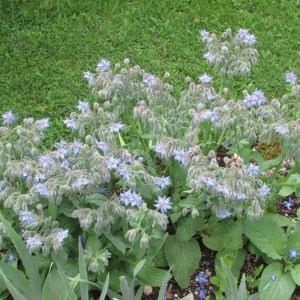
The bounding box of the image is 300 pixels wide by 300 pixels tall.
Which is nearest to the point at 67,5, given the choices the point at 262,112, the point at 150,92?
the point at 150,92

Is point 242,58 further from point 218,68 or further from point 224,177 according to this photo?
point 224,177

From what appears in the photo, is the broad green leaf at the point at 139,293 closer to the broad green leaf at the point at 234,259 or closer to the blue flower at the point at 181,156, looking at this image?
the broad green leaf at the point at 234,259

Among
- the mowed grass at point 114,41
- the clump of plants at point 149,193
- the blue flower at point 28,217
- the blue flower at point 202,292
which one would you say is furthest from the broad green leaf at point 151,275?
the mowed grass at point 114,41

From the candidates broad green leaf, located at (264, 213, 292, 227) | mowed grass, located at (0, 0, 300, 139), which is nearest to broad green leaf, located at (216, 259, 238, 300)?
broad green leaf, located at (264, 213, 292, 227)

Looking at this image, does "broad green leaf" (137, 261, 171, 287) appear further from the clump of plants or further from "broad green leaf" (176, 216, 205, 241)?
"broad green leaf" (176, 216, 205, 241)

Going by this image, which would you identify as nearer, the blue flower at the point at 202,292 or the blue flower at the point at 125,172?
the blue flower at the point at 125,172

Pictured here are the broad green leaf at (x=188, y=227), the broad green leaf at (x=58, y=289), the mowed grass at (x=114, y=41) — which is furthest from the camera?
the mowed grass at (x=114, y=41)
